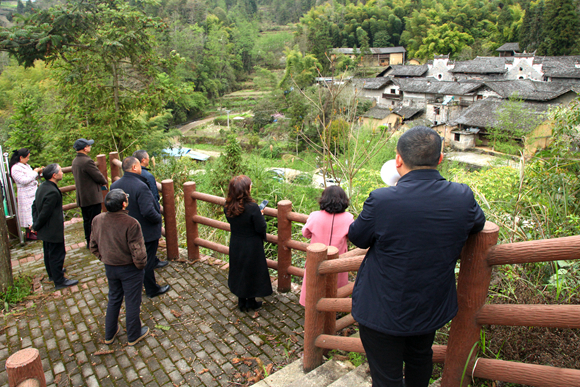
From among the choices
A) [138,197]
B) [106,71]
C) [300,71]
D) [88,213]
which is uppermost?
[300,71]

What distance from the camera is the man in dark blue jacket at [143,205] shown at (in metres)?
3.74

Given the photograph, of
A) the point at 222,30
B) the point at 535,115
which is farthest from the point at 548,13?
the point at 222,30

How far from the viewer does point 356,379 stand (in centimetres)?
236

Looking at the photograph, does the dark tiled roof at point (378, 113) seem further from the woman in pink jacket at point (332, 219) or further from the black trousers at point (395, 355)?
the black trousers at point (395, 355)

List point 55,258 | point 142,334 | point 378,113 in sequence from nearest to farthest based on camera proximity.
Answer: point 142,334 < point 55,258 < point 378,113

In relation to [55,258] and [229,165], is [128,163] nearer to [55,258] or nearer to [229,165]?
[55,258]

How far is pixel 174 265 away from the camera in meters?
4.61

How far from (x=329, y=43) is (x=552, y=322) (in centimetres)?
6266

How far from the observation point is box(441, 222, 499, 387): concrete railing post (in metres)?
1.72

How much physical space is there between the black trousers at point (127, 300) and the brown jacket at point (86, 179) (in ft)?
5.88

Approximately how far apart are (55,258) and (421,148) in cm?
395

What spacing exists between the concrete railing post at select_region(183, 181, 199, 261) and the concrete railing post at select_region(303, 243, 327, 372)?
244 cm

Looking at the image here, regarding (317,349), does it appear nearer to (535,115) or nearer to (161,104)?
(161,104)

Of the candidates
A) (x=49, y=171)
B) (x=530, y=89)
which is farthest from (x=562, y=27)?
(x=49, y=171)
